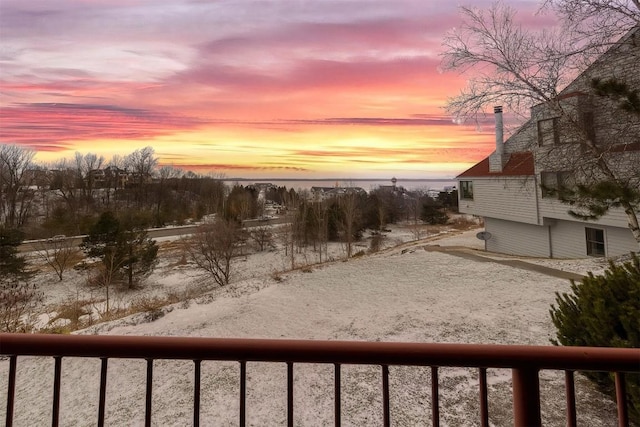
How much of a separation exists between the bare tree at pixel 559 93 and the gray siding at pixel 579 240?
6.06 meters

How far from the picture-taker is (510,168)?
15219 millimetres

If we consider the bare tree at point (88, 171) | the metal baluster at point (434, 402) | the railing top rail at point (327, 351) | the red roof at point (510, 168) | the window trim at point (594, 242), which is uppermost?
the bare tree at point (88, 171)

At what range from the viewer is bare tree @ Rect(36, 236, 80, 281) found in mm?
18958

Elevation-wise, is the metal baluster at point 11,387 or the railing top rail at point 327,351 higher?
the railing top rail at point 327,351

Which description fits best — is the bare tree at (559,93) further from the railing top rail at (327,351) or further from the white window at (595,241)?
the white window at (595,241)

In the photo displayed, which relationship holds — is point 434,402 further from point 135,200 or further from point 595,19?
point 135,200

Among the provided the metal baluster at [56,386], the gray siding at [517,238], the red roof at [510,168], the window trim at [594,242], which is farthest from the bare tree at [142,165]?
the metal baluster at [56,386]

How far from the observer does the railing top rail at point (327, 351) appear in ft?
3.85

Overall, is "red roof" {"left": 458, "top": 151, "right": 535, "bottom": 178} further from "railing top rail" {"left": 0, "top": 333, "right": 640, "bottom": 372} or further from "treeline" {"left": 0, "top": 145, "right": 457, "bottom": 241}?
"railing top rail" {"left": 0, "top": 333, "right": 640, "bottom": 372}

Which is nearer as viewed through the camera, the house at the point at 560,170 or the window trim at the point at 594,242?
the house at the point at 560,170

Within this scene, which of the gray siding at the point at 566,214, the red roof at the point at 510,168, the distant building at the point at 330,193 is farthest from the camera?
the distant building at the point at 330,193

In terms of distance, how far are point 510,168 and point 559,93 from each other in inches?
331

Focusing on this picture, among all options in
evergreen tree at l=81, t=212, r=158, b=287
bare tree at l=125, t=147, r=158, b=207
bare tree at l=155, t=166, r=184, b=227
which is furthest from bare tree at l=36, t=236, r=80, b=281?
bare tree at l=125, t=147, r=158, b=207

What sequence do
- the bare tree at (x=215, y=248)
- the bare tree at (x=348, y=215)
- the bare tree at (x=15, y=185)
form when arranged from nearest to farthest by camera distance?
the bare tree at (x=215, y=248), the bare tree at (x=348, y=215), the bare tree at (x=15, y=185)
